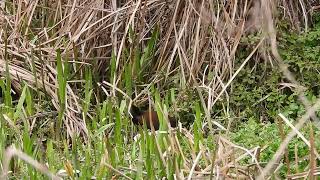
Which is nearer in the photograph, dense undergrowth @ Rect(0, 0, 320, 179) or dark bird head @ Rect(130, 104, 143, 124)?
dense undergrowth @ Rect(0, 0, 320, 179)

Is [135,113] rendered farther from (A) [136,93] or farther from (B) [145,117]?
(A) [136,93]

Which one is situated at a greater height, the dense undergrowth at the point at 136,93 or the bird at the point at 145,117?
the dense undergrowth at the point at 136,93

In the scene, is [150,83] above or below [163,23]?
below

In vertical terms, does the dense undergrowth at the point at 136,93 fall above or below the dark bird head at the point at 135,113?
above

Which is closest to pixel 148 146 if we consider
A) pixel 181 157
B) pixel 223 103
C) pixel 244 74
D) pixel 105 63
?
pixel 181 157

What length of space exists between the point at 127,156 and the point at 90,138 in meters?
0.29

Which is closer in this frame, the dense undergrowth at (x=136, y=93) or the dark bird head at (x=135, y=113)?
the dense undergrowth at (x=136, y=93)

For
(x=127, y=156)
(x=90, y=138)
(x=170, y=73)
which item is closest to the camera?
(x=127, y=156)

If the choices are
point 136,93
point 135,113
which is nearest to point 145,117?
point 135,113

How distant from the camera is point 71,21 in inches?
158

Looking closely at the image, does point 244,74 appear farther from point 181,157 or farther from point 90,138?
point 181,157

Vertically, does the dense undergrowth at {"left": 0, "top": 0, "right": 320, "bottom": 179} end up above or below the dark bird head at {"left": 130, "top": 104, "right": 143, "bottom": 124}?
above

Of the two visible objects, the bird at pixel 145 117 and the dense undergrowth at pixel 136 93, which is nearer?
the dense undergrowth at pixel 136 93

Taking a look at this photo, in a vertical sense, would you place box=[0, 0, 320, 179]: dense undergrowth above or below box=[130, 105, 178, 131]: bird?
above
